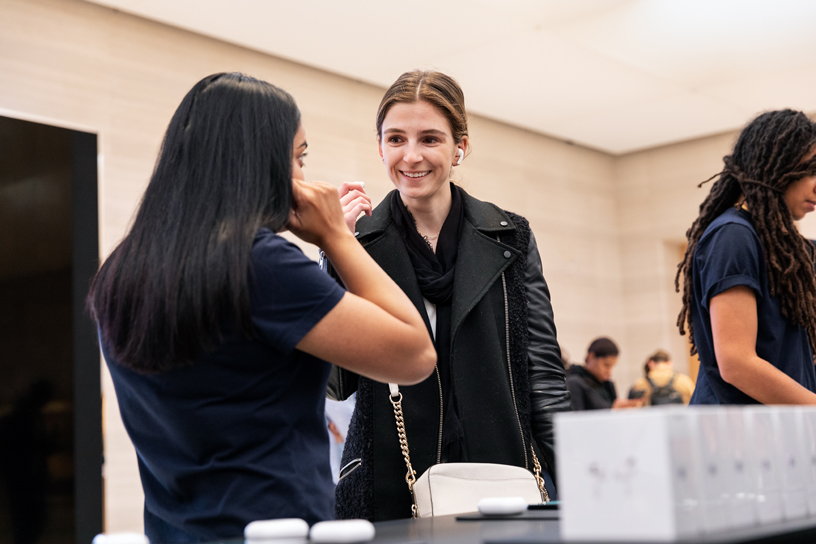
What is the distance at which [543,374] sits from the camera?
2.13 metres

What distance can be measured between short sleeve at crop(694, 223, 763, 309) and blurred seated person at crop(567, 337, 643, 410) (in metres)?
4.04

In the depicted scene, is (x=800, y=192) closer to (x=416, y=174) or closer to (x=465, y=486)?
(x=416, y=174)

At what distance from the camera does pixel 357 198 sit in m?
2.16

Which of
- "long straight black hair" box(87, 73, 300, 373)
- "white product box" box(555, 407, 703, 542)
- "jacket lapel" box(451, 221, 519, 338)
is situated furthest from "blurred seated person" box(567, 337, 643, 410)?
"white product box" box(555, 407, 703, 542)

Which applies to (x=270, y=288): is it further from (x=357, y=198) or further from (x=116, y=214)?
(x=116, y=214)

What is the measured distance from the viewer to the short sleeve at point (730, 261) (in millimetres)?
2139

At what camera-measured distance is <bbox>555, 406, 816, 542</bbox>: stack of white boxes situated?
2.83 ft

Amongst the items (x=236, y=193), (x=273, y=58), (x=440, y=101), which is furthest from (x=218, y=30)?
(x=236, y=193)

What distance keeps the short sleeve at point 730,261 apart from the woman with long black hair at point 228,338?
3.53 feet

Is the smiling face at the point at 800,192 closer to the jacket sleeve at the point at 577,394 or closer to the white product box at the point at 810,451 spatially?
the white product box at the point at 810,451

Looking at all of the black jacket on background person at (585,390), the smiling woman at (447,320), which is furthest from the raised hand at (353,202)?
the black jacket on background person at (585,390)

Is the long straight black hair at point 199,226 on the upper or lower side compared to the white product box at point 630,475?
upper

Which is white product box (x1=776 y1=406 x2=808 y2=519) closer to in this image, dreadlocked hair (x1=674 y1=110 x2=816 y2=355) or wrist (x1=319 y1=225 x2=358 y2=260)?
wrist (x1=319 y1=225 x2=358 y2=260)

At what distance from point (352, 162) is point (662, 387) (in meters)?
3.23
